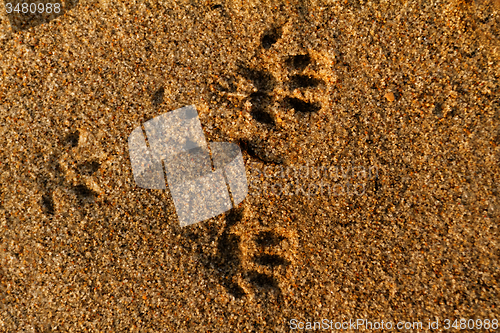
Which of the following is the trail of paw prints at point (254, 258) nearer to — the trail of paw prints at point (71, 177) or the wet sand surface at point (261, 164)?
the wet sand surface at point (261, 164)

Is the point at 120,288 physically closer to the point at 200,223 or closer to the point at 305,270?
the point at 200,223

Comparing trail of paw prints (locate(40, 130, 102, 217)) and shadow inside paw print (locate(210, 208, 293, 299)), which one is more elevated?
trail of paw prints (locate(40, 130, 102, 217))

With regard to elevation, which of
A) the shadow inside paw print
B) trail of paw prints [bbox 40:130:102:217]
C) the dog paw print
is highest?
the dog paw print

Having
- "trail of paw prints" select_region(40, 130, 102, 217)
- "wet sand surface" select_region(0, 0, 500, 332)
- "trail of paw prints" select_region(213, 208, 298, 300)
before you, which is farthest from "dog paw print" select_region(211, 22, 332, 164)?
"trail of paw prints" select_region(40, 130, 102, 217)

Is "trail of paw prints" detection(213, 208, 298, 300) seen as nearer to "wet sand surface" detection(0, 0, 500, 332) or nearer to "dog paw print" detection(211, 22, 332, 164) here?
"wet sand surface" detection(0, 0, 500, 332)

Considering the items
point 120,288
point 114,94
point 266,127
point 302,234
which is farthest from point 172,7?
point 120,288
